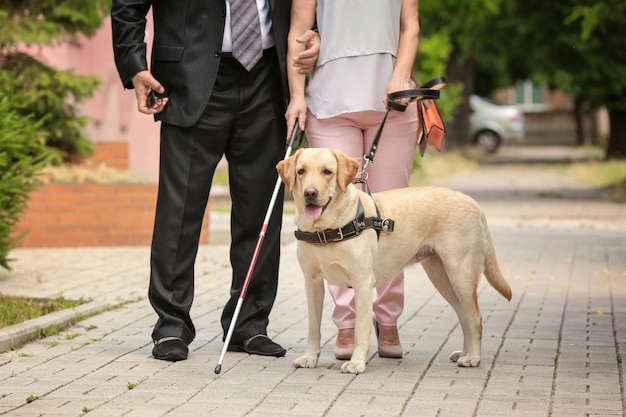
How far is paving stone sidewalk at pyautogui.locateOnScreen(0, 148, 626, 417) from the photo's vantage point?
5.00 metres

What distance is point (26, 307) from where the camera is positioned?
7.74m

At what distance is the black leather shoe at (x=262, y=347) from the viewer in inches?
244

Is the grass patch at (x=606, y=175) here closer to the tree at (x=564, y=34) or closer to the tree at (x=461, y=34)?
the tree at (x=564, y=34)

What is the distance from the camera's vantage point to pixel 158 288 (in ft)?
20.2

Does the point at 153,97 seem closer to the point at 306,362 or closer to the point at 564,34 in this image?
the point at 306,362

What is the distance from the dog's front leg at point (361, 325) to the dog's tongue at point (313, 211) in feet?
1.39

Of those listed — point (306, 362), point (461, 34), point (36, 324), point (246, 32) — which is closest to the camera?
point (306, 362)

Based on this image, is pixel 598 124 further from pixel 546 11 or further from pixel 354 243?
pixel 354 243

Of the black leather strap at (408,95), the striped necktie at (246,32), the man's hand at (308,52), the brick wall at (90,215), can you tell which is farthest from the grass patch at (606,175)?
the striped necktie at (246,32)

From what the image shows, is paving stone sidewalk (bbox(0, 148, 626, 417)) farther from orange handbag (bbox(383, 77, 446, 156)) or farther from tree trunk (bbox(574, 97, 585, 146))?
tree trunk (bbox(574, 97, 585, 146))

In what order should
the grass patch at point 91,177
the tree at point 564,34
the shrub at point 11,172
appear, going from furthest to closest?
the tree at point 564,34, the grass patch at point 91,177, the shrub at point 11,172

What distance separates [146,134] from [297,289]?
31.0ft

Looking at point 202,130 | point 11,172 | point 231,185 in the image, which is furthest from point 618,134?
point 202,130

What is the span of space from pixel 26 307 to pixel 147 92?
233cm
